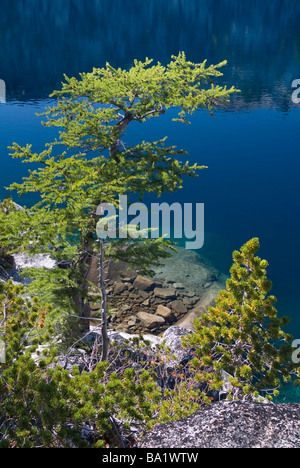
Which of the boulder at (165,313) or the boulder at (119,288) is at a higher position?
the boulder at (119,288)

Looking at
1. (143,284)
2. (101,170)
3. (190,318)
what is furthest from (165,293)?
(101,170)

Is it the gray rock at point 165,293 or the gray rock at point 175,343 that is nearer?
the gray rock at point 175,343

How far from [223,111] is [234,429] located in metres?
50.7

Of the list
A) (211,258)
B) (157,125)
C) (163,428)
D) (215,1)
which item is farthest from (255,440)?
(215,1)

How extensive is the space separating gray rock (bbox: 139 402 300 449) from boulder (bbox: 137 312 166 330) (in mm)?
13102

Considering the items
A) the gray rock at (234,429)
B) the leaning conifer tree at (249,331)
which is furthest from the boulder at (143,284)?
the gray rock at (234,429)

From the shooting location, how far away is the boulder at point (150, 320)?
1997cm

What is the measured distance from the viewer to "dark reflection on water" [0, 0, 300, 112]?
5875 cm

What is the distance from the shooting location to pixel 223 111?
52656 mm

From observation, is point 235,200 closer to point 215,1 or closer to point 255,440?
point 255,440

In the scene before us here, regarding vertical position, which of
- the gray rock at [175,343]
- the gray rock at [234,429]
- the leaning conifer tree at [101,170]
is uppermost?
the leaning conifer tree at [101,170]

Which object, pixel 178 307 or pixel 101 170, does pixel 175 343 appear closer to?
pixel 178 307

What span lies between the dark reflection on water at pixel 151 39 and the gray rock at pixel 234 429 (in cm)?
5008

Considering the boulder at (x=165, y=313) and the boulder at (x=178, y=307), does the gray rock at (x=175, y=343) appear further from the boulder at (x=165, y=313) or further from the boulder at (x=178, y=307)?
the boulder at (x=178, y=307)
